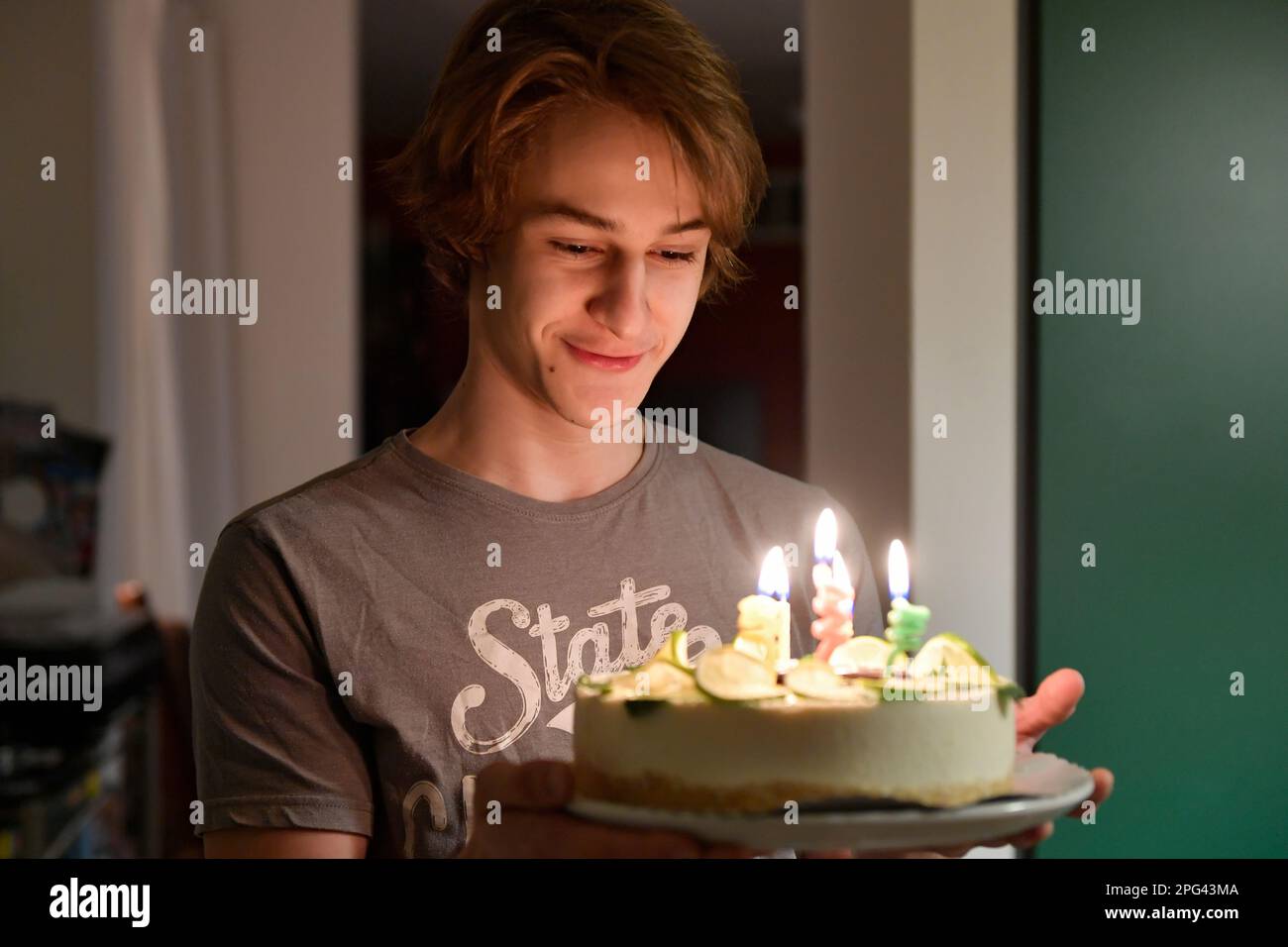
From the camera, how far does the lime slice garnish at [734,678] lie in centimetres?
77

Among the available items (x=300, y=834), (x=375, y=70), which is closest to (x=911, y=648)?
(x=300, y=834)

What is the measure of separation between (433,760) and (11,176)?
159cm

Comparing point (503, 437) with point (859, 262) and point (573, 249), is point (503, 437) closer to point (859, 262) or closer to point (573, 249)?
point (573, 249)

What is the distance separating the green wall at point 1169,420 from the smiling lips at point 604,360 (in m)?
0.81

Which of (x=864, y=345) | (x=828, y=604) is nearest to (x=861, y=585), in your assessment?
(x=828, y=604)

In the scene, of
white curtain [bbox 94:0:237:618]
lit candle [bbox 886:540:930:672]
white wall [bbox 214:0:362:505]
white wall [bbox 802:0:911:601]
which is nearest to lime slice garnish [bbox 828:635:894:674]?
lit candle [bbox 886:540:930:672]

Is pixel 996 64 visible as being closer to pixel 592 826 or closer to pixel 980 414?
pixel 980 414

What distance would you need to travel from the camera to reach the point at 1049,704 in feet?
2.85

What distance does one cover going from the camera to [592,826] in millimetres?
725

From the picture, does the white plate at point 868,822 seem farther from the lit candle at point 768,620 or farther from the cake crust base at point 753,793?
the lit candle at point 768,620

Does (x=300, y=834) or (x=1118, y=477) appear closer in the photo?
(x=300, y=834)

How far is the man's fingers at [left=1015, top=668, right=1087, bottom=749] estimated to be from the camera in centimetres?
86

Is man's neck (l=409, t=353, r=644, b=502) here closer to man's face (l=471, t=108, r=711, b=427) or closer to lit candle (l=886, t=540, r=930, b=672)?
man's face (l=471, t=108, r=711, b=427)
